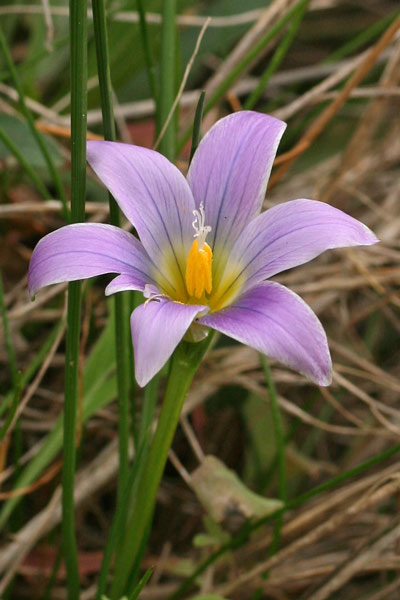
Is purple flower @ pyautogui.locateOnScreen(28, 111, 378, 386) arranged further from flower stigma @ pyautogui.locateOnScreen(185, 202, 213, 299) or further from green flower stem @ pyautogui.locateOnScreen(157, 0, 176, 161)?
green flower stem @ pyautogui.locateOnScreen(157, 0, 176, 161)

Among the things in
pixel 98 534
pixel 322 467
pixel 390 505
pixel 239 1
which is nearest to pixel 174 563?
pixel 98 534

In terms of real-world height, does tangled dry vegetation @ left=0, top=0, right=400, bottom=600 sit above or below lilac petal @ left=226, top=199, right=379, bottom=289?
below

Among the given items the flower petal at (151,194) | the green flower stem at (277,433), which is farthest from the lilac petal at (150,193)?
the green flower stem at (277,433)

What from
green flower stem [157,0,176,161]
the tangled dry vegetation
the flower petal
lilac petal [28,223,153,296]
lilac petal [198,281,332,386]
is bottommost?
the tangled dry vegetation

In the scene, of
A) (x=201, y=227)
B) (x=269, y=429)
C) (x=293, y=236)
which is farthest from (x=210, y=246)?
(x=269, y=429)

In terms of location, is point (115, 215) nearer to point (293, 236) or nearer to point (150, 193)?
point (150, 193)

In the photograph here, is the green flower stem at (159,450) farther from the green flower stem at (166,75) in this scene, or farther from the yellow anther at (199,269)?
the green flower stem at (166,75)

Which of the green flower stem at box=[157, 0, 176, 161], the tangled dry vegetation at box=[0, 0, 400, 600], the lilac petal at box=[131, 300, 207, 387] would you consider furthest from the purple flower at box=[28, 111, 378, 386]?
the tangled dry vegetation at box=[0, 0, 400, 600]
